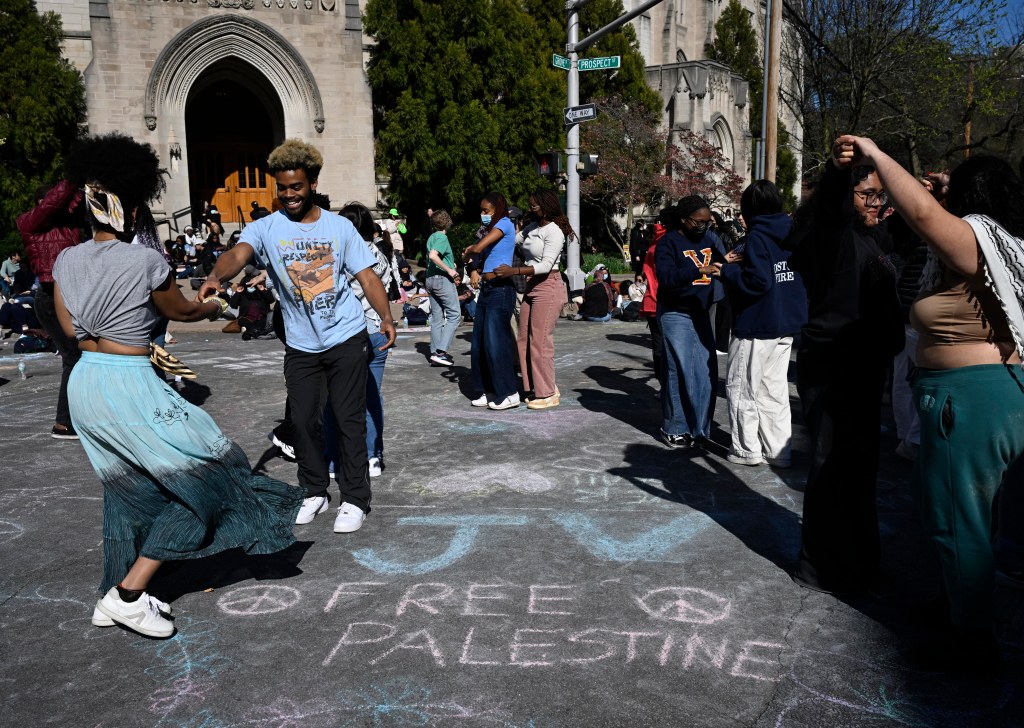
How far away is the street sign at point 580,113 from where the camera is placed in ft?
51.6

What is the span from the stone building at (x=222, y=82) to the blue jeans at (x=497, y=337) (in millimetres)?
15904

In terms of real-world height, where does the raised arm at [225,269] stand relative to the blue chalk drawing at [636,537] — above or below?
above

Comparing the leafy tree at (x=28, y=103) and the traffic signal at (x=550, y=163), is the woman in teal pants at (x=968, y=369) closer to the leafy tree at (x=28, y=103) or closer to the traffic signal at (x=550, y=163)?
the traffic signal at (x=550, y=163)

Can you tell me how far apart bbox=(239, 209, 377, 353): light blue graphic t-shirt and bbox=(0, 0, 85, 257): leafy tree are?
58.8ft

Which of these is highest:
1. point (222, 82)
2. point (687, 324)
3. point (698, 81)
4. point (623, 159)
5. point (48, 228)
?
point (698, 81)

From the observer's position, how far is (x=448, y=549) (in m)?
4.69

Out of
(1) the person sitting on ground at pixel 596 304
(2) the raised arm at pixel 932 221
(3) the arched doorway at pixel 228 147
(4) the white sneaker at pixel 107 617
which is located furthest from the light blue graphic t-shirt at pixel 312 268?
(3) the arched doorway at pixel 228 147

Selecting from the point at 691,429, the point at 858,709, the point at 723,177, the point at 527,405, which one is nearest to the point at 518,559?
the point at 858,709

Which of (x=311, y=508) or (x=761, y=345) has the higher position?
(x=761, y=345)

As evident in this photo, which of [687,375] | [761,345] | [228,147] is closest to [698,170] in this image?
[228,147]

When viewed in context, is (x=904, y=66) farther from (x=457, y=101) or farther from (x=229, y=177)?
(x=229, y=177)

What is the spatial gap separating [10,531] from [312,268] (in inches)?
89.1

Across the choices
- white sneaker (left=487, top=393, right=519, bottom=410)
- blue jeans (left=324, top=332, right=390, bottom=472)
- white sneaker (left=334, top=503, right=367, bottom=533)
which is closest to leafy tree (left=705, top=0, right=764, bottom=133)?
white sneaker (left=487, top=393, right=519, bottom=410)

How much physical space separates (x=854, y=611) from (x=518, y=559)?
1.58 meters
